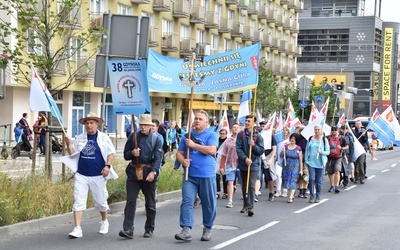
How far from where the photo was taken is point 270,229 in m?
11.9

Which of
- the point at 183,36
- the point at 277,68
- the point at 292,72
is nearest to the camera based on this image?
the point at 183,36

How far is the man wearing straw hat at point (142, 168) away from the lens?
10414 mm

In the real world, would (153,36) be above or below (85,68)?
above

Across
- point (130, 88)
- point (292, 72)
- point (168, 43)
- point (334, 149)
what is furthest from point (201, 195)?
point (292, 72)

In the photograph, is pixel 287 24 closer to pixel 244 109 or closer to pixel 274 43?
pixel 274 43

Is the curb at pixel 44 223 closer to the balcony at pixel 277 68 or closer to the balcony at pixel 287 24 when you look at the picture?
the balcony at pixel 277 68

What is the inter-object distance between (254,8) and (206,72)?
50.6m

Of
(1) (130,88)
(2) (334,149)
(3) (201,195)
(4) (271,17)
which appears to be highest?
(4) (271,17)

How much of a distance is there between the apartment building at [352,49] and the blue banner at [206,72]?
91155 mm

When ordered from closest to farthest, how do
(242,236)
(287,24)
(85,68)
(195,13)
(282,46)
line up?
(242,236)
(85,68)
(195,13)
(282,46)
(287,24)

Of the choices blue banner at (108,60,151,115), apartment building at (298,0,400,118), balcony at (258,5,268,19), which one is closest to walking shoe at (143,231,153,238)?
blue banner at (108,60,151,115)

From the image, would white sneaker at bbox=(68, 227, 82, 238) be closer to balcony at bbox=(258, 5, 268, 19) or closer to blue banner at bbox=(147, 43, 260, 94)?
blue banner at bbox=(147, 43, 260, 94)

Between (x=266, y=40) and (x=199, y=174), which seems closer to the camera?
(x=199, y=174)

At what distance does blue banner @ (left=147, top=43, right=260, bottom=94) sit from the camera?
17375 millimetres
